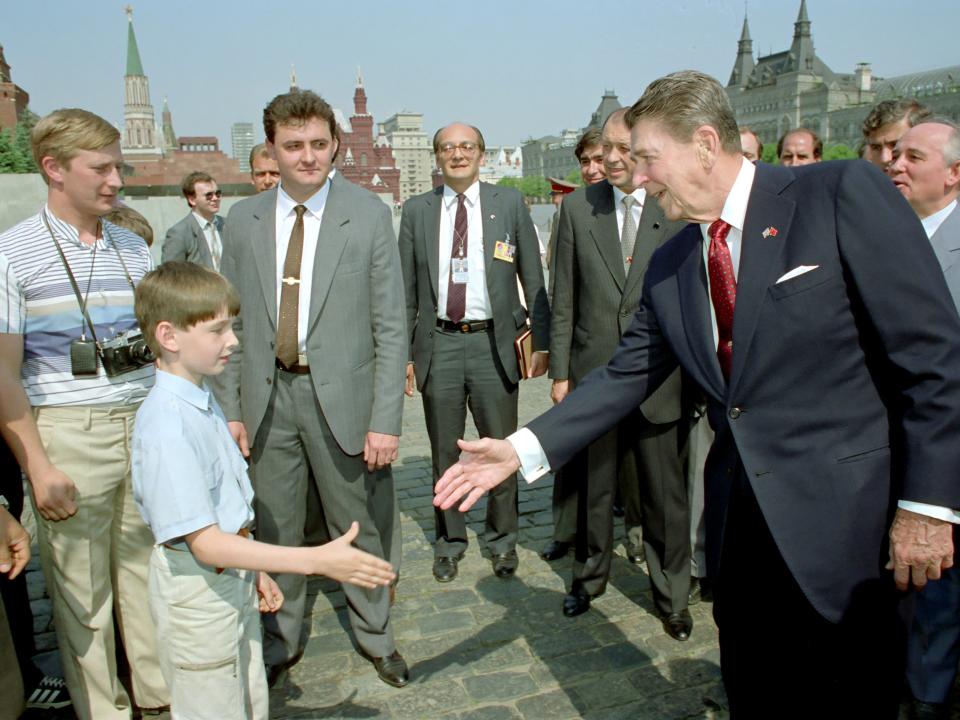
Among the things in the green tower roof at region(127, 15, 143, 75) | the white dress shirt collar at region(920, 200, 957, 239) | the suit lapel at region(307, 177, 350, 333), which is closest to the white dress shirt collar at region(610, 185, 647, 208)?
the white dress shirt collar at region(920, 200, 957, 239)

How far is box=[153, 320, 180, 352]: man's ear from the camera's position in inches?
102

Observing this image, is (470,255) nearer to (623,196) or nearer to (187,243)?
(623,196)

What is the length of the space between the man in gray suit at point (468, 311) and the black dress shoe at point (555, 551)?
0.85 ft

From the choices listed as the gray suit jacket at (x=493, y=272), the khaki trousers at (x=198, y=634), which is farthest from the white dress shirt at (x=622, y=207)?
the khaki trousers at (x=198, y=634)

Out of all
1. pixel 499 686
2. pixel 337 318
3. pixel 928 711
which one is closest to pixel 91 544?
pixel 337 318

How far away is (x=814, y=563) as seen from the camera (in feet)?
7.56

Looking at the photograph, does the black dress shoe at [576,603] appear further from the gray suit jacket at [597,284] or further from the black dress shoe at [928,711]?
the black dress shoe at [928,711]

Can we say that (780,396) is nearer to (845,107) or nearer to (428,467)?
(428,467)

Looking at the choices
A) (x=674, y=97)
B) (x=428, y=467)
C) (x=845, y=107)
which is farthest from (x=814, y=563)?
(x=845, y=107)

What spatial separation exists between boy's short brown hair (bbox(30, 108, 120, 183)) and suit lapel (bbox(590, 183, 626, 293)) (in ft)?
8.36

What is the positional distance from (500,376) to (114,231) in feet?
8.17

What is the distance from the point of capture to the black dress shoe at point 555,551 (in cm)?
504

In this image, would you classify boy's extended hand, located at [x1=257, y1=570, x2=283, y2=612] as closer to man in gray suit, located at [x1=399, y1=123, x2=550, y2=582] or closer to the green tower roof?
man in gray suit, located at [x1=399, y1=123, x2=550, y2=582]

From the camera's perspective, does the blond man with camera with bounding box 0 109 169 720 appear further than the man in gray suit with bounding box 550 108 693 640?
No
